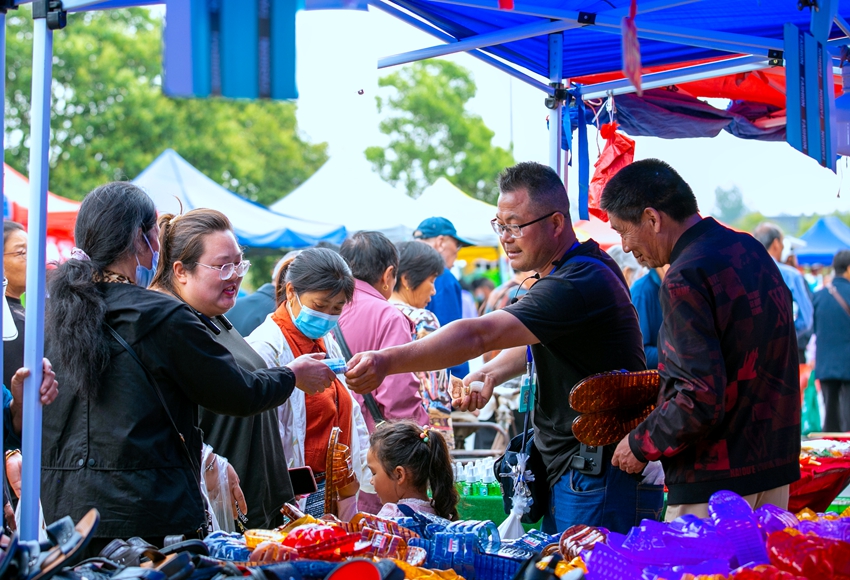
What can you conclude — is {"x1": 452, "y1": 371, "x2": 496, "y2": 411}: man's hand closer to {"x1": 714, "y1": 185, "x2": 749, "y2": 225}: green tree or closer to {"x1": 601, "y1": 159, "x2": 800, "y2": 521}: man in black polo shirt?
{"x1": 601, "y1": 159, "x2": 800, "y2": 521}: man in black polo shirt

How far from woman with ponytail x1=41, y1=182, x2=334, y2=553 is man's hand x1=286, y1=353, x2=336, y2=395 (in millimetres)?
294

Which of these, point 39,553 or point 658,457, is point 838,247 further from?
point 39,553

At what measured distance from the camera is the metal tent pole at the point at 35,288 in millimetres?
2129

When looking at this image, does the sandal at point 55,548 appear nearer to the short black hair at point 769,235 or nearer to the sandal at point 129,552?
the sandal at point 129,552

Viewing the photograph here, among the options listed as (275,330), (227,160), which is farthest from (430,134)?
(275,330)

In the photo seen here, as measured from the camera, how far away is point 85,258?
235 centimetres

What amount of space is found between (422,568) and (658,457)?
2.55 feet

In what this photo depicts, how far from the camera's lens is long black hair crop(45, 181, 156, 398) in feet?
7.31

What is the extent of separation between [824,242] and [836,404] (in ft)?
30.3

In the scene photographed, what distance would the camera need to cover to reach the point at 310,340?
3643 mm

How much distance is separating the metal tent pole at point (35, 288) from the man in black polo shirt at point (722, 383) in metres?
1.65

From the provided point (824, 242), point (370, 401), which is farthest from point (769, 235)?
point (824, 242)

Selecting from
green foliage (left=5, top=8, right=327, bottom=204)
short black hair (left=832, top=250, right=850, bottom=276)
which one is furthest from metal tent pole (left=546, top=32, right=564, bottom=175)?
green foliage (left=5, top=8, right=327, bottom=204)

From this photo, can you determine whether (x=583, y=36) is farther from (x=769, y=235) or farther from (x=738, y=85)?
(x=769, y=235)
